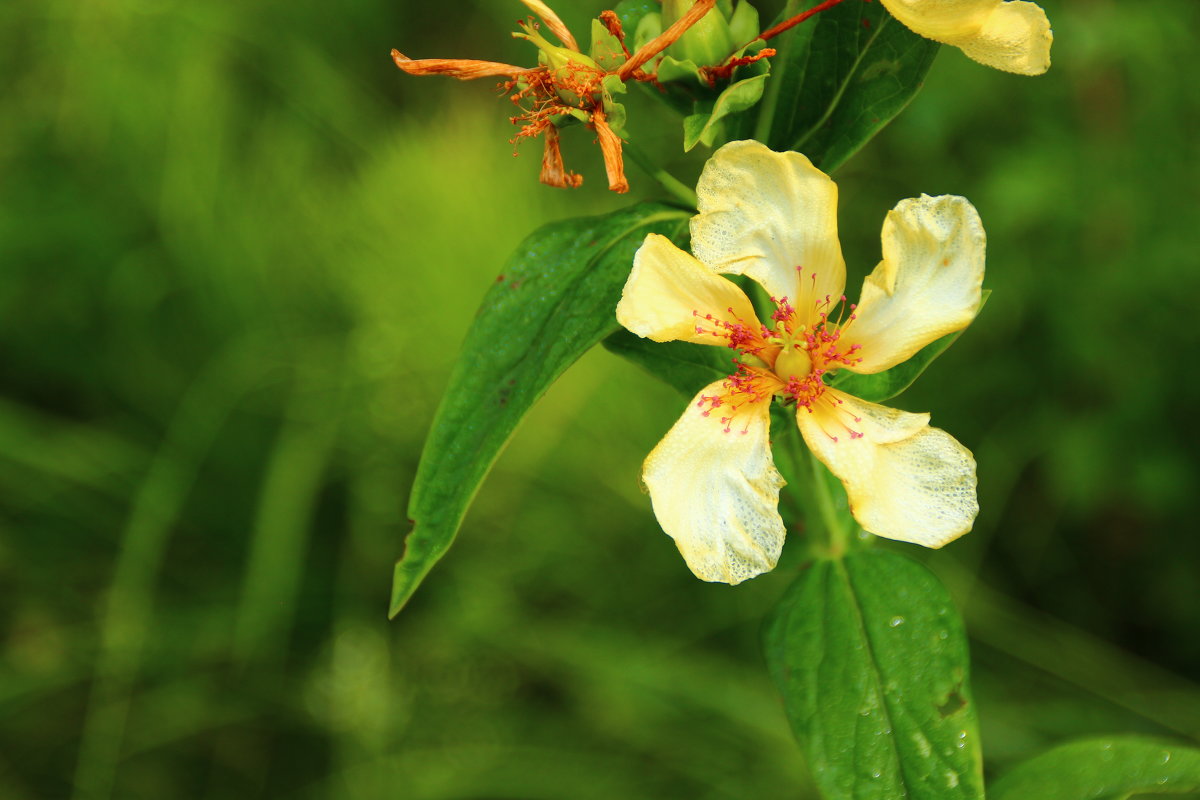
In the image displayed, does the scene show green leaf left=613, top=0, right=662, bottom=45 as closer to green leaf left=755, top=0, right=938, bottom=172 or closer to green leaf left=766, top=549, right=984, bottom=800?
green leaf left=755, top=0, right=938, bottom=172

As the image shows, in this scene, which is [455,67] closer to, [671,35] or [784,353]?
[671,35]

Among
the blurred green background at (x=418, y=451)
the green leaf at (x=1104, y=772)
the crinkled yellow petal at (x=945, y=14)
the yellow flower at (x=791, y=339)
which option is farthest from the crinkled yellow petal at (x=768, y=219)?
the blurred green background at (x=418, y=451)

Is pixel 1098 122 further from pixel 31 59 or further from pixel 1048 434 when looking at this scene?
pixel 31 59

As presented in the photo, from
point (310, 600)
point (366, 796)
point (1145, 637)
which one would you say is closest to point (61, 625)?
point (310, 600)

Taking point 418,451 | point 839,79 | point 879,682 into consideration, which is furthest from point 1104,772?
point 418,451

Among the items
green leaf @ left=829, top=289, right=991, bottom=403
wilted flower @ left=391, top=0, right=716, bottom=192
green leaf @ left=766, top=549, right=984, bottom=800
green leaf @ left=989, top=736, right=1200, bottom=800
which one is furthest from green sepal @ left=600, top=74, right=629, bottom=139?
green leaf @ left=989, top=736, right=1200, bottom=800
